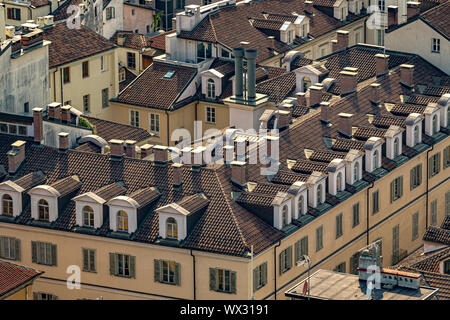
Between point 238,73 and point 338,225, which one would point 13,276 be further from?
point 238,73

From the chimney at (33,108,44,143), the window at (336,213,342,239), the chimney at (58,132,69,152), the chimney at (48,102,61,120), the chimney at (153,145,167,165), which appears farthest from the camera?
the chimney at (48,102,61,120)

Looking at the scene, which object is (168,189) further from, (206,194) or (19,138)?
(19,138)

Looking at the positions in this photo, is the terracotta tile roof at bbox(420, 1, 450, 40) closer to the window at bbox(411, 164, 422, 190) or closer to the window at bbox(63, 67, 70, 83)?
the window at bbox(411, 164, 422, 190)

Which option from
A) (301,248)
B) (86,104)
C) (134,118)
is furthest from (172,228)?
(86,104)

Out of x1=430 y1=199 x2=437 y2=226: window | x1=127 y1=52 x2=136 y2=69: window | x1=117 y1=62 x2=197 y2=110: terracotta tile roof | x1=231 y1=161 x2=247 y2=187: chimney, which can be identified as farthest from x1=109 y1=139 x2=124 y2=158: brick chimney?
x1=127 y1=52 x2=136 y2=69: window

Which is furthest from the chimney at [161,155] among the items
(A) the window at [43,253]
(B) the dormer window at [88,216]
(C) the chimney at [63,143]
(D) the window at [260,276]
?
(D) the window at [260,276]
